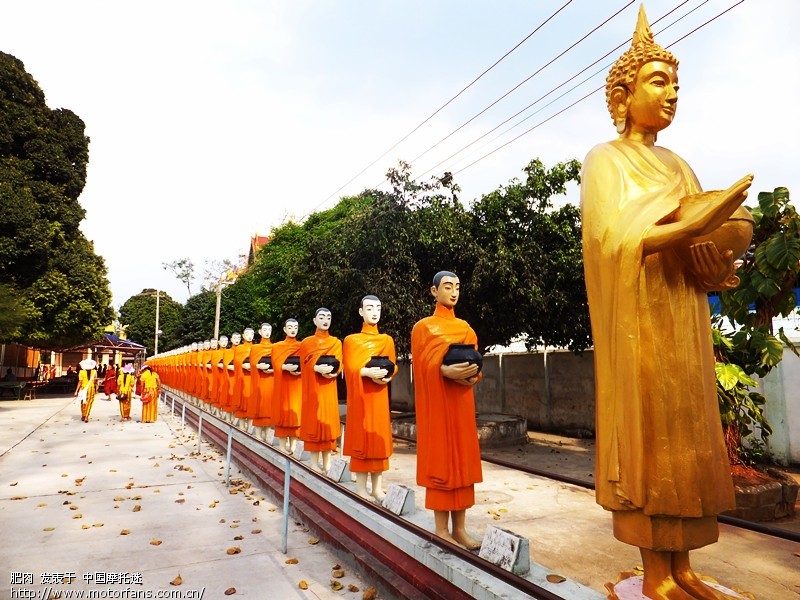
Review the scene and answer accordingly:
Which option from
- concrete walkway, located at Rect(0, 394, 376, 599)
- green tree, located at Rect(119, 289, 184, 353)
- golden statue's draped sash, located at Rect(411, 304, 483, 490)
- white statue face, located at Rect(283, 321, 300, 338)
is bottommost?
concrete walkway, located at Rect(0, 394, 376, 599)

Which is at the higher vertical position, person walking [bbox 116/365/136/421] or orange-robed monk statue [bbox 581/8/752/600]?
orange-robed monk statue [bbox 581/8/752/600]

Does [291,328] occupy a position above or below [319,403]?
above

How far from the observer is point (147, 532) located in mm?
5176

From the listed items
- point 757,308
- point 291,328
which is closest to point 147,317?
point 291,328

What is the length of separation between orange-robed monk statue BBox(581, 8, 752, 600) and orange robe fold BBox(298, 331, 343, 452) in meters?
4.36

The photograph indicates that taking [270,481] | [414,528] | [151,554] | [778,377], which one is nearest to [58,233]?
[270,481]

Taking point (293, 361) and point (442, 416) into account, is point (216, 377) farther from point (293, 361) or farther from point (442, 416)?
point (442, 416)

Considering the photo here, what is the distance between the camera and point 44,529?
524cm

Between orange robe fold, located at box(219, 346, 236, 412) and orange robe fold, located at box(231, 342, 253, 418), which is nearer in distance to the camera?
orange robe fold, located at box(231, 342, 253, 418)

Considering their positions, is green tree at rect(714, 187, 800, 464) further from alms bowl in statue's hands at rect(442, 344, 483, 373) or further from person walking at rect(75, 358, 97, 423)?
person walking at rect(75, 358, 97, 423)

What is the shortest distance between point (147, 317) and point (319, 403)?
53261 mm

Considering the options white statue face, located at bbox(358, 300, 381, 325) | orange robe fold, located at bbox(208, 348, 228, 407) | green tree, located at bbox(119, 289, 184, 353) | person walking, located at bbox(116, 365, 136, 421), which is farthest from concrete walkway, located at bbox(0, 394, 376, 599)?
green tree, located at bbox(119, 289, 184, 353)

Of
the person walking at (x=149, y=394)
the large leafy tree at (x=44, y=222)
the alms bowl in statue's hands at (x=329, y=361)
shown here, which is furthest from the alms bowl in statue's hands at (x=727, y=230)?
the large leafy tree at (x=44, y=222)

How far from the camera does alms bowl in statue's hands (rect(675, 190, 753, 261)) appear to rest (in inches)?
82.0
